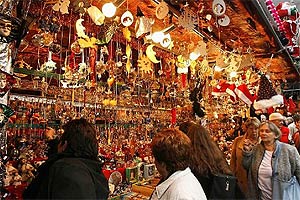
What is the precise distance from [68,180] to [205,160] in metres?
0.87

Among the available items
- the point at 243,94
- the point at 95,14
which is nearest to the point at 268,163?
the point at 95,14

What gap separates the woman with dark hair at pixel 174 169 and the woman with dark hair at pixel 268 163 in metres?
1.34

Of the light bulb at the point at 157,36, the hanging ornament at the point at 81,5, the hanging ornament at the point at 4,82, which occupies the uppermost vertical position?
the hanging ornament at the point at 81,5

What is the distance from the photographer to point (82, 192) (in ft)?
4.83

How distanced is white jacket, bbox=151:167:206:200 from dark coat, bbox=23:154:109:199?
0.30m

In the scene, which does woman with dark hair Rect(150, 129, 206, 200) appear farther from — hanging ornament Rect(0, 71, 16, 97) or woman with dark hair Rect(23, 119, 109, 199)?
hanging ornament Rect(0, 71, 16, 97)

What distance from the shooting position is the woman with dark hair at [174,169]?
140 centimetres

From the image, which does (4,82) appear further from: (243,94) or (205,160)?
(243,94)

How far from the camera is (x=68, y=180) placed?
146 cm

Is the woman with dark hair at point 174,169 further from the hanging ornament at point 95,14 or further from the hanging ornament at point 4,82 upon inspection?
the hanging ornament at point 95,14

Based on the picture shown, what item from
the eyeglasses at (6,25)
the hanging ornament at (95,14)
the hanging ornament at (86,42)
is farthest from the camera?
the hanging ornament at (86,42)

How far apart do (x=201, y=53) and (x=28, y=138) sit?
205 cm

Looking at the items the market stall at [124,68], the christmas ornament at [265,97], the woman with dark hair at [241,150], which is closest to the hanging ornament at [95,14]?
the market stall at [124,68]

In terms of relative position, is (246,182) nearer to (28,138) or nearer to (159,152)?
(159,152)
